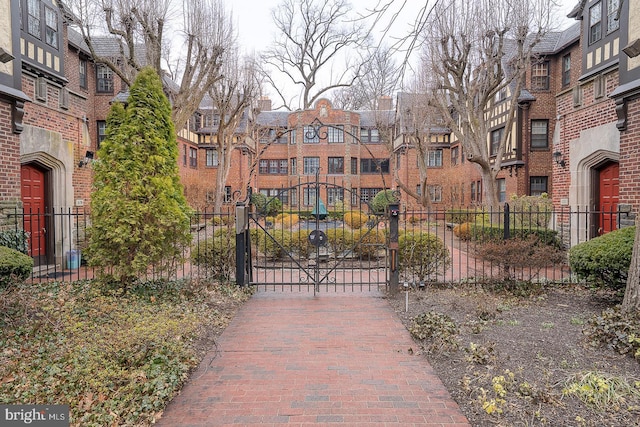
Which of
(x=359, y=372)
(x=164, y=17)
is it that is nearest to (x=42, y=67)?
(x=164, y=17)

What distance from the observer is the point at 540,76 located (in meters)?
19.5

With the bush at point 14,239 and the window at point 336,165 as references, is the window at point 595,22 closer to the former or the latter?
the bush at point 14,239

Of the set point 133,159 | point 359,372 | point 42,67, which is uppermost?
point 42,67

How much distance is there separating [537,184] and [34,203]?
2005 cm

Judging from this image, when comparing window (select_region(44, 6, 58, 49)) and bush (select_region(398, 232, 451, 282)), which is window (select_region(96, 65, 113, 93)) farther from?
bush (select_region(398, 232, 451, 282))

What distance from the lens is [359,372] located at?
4.55 meters

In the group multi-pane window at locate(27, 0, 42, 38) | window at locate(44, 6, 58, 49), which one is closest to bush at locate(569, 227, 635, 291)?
multi-pane window at locate(27, 0, 42, 38)

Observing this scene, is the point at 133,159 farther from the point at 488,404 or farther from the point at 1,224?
the point at 488,404

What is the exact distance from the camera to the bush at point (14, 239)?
7986 millimetres

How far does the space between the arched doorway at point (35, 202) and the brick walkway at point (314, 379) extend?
6.45 meters

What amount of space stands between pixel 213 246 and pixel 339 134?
27579 mm

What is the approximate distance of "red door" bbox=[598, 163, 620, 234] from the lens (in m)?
9.95

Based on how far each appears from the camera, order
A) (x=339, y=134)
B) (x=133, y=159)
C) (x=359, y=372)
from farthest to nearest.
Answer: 1. (x=339, y=134)
2. (x=133, y=159)
3. (x=359, y=372)

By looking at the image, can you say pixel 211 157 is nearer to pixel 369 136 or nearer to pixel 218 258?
pixel 369 136
